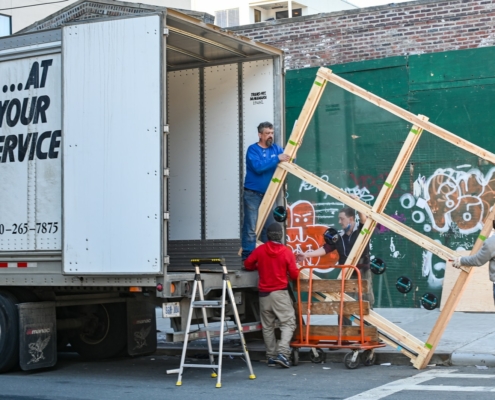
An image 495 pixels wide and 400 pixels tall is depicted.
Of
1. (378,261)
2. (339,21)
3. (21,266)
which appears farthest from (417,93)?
(21,266)

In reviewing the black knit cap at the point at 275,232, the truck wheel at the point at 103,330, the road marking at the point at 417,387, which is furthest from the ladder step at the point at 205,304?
the truck wheel at the point at 103,330

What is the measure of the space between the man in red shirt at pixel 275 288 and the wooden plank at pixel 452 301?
146 centimetres

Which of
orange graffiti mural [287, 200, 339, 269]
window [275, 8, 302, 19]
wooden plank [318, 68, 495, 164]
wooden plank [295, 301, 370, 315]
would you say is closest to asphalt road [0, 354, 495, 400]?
wooden plank [295, 301, 370, 315]

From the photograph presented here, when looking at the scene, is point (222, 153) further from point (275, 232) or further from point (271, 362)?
point (271, 362)

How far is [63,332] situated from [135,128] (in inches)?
141

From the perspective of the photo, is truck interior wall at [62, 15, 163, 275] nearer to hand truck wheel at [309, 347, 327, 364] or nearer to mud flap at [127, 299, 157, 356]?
mud flap at [127, 299, 157, 356]

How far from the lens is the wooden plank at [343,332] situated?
31.2ft

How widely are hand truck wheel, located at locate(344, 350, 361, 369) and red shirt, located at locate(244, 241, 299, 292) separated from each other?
1.03 meters

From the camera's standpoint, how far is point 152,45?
8438 millimetres

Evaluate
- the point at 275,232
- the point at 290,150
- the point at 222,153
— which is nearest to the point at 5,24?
the point at 222,153

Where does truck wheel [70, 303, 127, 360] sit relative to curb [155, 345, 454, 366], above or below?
above

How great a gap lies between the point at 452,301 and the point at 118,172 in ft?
12.4

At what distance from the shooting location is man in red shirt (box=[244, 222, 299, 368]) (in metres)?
9.65

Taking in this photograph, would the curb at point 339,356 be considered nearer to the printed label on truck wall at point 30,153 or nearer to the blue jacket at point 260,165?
the blue jacket at point 260,165
